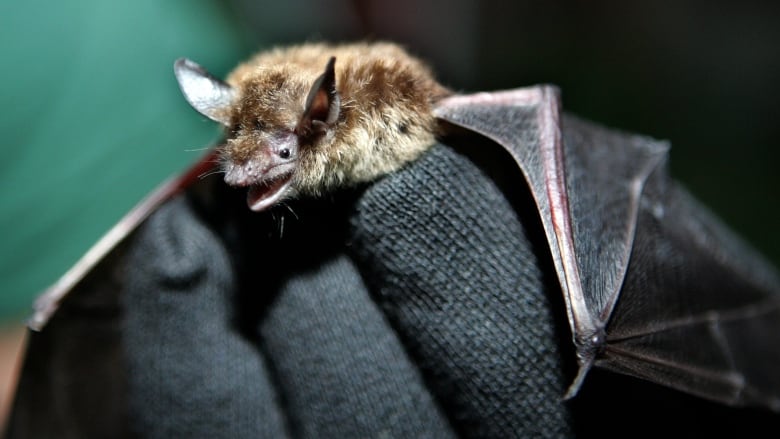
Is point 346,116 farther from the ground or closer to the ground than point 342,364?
farther from the ground

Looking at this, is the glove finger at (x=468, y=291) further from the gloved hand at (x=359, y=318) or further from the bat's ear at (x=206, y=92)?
the bat's ear at (x=206, y=92)

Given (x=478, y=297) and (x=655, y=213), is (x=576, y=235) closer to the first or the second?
(x=478, y=297)

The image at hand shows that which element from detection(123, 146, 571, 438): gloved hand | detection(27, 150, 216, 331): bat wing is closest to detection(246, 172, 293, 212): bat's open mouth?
detection(123, 146, 571, 438): gloved hand

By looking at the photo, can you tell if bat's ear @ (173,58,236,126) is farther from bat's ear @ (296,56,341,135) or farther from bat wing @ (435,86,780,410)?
bat wing @ (435,86,780,410)

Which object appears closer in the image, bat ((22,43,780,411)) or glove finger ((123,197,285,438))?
bat ((22,43,780,411))

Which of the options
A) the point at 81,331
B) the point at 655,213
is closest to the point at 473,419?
the point at 655,213

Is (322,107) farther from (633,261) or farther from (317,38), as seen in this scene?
(317,38)

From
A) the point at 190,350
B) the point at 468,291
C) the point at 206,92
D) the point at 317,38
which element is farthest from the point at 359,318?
the point at 317,38
